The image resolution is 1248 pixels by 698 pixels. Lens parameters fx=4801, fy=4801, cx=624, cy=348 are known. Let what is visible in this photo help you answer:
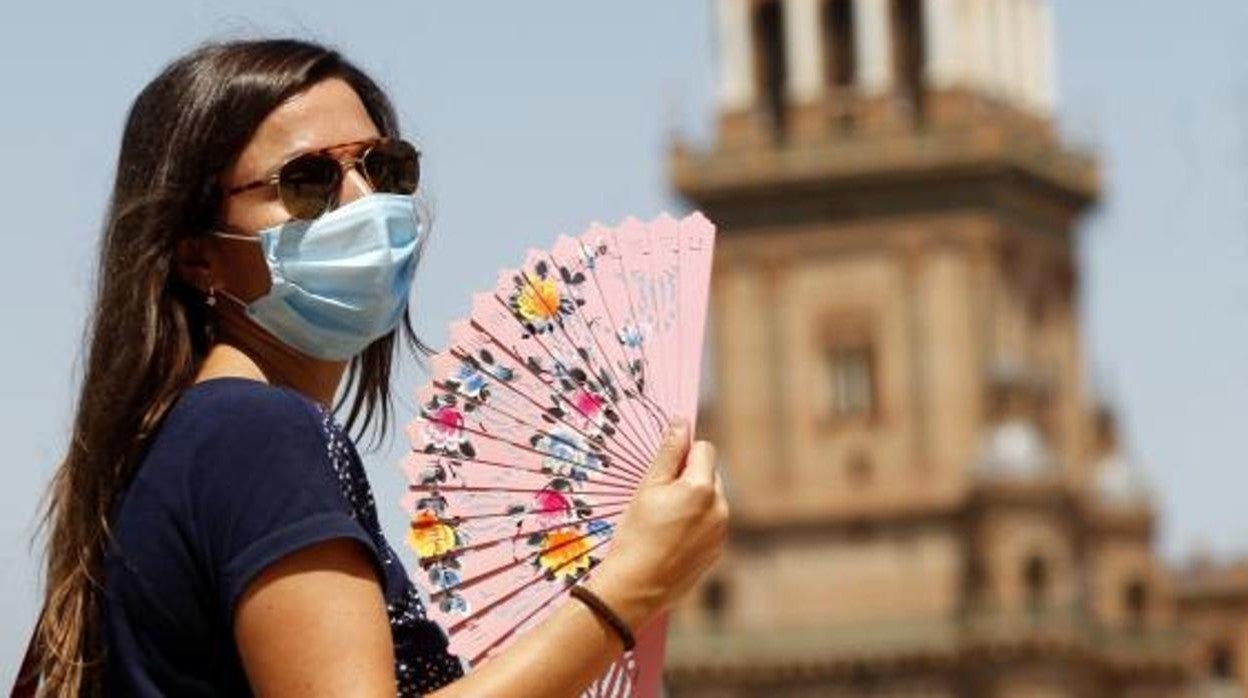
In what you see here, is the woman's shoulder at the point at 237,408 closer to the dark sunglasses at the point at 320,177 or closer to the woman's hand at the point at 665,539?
the dark sunglasses at the point at 320,177

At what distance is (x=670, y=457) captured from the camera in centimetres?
563

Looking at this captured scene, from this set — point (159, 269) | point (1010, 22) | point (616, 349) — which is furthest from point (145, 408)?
point (1010, 22)

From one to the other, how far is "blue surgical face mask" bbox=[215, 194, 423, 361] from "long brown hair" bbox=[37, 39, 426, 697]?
9 cm

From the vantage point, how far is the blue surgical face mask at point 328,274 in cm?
567

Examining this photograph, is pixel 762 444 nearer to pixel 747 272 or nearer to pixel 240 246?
pixel 747 272

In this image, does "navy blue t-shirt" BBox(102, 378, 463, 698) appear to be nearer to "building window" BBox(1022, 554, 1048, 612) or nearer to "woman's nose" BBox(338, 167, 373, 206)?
"woman's nose" BBox(338, 167, 373, 206)

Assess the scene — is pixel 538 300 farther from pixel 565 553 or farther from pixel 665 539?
pixel 665 539

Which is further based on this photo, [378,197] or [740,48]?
[740,48]

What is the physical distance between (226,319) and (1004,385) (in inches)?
3351

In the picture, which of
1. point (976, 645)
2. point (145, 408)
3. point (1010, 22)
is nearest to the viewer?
point (145, 408)

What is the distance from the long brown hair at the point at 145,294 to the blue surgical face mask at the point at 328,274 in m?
0.09

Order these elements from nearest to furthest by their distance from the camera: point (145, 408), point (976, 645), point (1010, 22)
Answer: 1. point (145, 408)
2. point (976, 645)
3. point (1010, 22)

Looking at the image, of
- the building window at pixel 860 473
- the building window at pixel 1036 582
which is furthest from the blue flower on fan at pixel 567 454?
the building window at pixel 1036 582

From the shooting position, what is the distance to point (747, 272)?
298 feet
